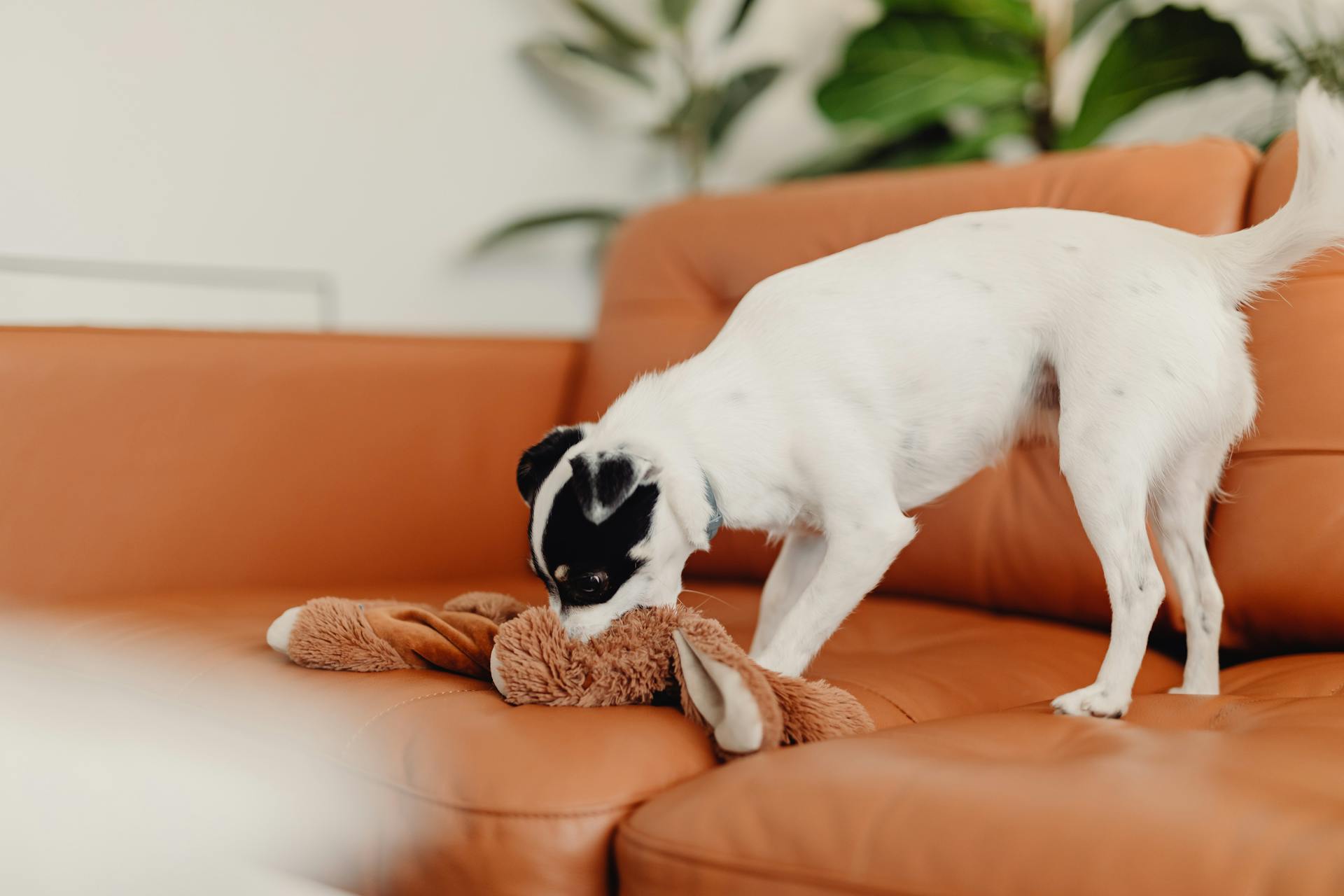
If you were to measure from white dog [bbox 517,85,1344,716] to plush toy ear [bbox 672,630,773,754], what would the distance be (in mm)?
221

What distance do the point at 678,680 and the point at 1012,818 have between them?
409 millimetres

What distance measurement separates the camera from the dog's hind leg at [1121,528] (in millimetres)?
1255

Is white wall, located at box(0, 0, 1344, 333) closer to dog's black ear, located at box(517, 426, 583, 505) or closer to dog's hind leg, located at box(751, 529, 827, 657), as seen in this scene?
dog's black ear, located at box(517, 426, 583, 505)

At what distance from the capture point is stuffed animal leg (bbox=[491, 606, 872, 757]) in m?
1.04

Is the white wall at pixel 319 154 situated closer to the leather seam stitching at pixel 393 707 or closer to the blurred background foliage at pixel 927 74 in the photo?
the blurred background foliage at pixel 927 74

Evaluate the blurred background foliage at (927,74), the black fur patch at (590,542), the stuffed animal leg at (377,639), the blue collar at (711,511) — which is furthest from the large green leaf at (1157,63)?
the stuffed animal leg at (377,639)

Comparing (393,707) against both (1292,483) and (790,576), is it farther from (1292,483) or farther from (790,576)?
(1292,483)

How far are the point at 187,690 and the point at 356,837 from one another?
0.32 metres

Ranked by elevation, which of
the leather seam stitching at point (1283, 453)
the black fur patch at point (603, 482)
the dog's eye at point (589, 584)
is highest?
the leather seam stitching at point (1283, 453)

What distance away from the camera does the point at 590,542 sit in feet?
4.22

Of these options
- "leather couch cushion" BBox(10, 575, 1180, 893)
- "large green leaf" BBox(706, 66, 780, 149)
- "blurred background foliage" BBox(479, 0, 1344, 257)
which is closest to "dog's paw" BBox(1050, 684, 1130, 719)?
"leather couch cushion" BBox(10, 575, 1180, 893)

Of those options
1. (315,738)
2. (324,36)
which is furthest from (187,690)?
(324,36)

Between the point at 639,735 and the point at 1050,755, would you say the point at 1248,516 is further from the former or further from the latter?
the point at 639,735

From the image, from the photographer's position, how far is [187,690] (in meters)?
1.23
